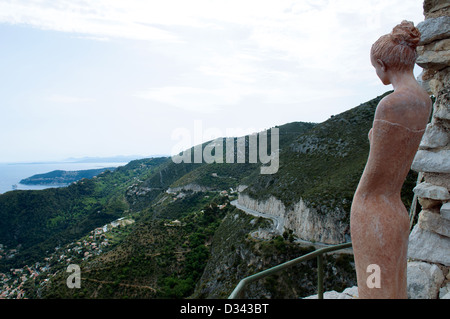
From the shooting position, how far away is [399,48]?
2.46m

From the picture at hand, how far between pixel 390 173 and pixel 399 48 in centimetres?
109

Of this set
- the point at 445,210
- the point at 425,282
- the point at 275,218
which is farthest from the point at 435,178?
the point at 275,218

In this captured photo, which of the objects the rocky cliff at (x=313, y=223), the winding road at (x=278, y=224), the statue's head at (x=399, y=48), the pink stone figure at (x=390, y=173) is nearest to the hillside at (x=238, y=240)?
the rocky cliff at (x=313, y=223)

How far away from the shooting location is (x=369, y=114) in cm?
3638

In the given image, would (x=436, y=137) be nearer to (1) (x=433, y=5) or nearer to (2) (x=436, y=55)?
(2) (x=436, y=55)

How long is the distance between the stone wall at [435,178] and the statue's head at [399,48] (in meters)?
1.16

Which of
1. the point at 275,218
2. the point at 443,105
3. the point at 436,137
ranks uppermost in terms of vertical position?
the point at 443,105

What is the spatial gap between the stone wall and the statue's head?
45.8 inches

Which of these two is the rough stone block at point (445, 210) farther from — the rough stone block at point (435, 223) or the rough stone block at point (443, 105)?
the rough stone block at point (443, 105)

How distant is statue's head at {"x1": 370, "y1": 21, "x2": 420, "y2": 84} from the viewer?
8.05 ft

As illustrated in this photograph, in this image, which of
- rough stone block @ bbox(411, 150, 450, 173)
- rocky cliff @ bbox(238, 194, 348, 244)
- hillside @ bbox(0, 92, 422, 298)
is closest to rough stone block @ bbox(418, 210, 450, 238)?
rough stone block @ bbox(411, 150, 450, 173)
